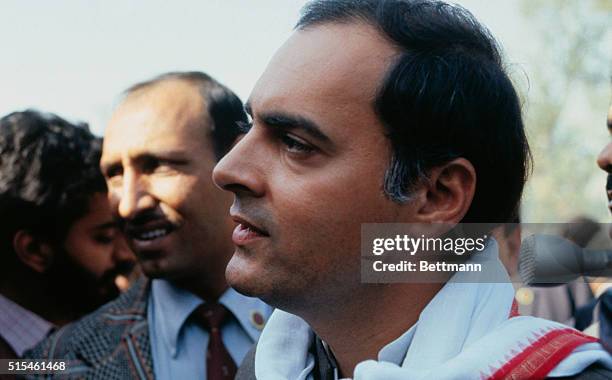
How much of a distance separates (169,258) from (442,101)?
130 centimetres

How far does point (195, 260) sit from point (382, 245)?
46.4 inches

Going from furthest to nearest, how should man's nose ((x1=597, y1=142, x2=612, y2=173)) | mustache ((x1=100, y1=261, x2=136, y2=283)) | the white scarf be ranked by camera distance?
mustache ((x1=100, y1=261, x2=136, y2=283))
man's nose ((x1=597, y1=142, x2=612, y2=173))
the white scarf

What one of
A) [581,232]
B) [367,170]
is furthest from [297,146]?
[581,232]

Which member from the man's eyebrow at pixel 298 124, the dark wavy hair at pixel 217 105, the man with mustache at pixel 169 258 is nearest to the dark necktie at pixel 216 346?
the man with mustache at pixel 169 258

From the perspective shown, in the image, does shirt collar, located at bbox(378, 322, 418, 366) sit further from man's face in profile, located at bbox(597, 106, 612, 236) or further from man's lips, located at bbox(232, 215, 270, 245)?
man's face in profile, located at bbox(597, 106, 612, 236)

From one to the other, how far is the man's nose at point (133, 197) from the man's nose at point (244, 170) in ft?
3.65

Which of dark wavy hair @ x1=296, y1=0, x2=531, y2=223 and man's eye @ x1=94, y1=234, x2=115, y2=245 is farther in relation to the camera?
man's eye @ x1=94, y1=234, x2=115, y2=245

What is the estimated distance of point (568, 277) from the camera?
2.71 metres

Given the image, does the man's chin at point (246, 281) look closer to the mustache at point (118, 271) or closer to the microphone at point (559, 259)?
the microphone at point (559, 259)

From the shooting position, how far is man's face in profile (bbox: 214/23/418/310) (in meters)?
1.77

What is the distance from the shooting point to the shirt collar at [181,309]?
2.76m

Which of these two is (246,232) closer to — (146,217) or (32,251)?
(146,217)

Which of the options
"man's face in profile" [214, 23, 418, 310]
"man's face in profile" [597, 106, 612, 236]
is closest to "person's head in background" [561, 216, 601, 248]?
"man's face in profile" [597, 106, 612, 236]

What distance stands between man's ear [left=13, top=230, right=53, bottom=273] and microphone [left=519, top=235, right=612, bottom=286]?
171 cm
